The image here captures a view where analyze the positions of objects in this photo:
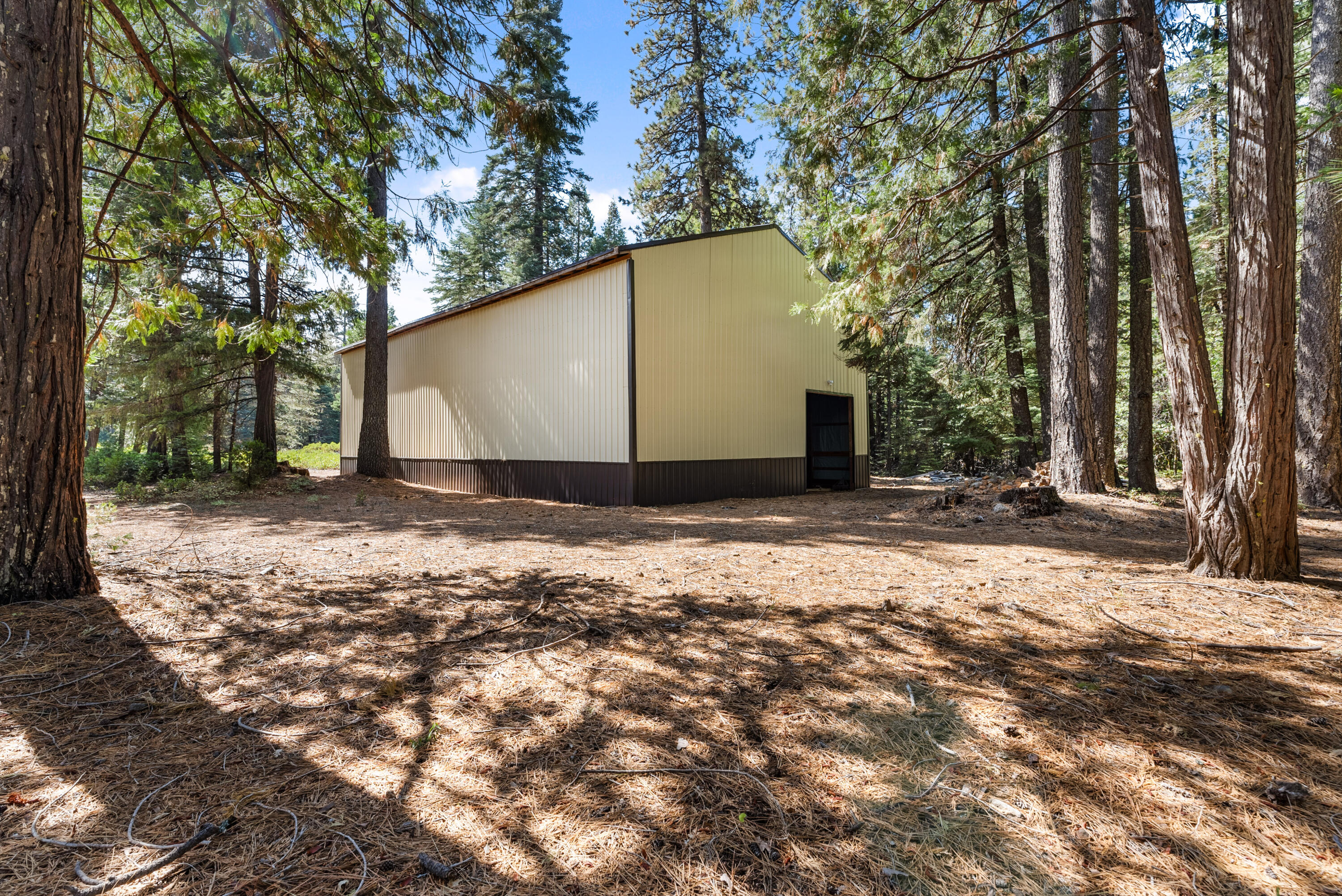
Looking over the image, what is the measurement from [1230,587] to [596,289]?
28.4 feet

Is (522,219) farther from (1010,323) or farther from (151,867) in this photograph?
(151,867)

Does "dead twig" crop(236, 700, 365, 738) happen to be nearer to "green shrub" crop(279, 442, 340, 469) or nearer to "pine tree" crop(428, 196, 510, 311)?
"green shrub" crop(279, 442, 340, 469)

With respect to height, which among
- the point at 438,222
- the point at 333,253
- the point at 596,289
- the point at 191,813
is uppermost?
the point at 438,222

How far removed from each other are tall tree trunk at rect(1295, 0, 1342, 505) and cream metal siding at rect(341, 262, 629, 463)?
9065 mm

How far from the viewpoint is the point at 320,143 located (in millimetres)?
Result: 5398

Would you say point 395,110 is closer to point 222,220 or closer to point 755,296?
point 222,220

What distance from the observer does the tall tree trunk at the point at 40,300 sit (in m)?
2.86

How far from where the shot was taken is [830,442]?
13.9 meters

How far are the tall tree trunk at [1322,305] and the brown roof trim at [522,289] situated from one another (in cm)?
906

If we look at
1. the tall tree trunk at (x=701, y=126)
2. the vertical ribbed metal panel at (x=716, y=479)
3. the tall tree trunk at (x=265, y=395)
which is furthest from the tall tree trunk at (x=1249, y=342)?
the tall tree trunk at (x=265, y=395)

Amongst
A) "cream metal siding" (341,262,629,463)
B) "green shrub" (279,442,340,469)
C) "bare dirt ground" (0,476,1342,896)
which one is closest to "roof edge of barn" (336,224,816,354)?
"cream metal siding" (341,262,629,463)

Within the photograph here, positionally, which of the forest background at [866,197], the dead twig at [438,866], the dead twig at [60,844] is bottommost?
the dead twig at [438,866]

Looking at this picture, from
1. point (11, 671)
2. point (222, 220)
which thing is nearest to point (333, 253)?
point (222, 220)

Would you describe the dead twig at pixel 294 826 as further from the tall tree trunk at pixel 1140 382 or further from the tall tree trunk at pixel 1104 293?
the tall tree trunk at pixel 1140 382
